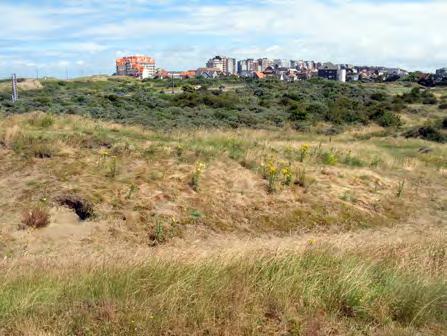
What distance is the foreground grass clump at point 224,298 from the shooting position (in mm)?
4035

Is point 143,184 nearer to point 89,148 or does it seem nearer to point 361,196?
point 89,148

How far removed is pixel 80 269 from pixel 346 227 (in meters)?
6.78

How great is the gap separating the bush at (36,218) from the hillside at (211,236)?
0.02 meters

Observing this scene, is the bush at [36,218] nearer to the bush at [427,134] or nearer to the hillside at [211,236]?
the hillside at [211,236]

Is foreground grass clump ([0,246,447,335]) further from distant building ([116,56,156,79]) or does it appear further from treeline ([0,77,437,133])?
distant building ([116,56,156,79])

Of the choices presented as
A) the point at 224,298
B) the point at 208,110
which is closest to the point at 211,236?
the point at 224,298

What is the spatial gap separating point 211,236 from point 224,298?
530 cm

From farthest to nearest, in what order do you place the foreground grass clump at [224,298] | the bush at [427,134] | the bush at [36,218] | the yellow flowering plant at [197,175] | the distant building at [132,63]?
the distant building at [132,63]
the bush at [427,134]
the yellow flowering plant at [197,175]
the bush at [36,218]
the foreground grass clump at [224,298]

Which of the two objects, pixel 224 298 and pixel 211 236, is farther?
pixel 211 236

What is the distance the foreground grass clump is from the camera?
404 cm

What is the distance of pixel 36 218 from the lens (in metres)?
8.98

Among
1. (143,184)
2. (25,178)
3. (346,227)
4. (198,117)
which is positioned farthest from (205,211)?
(198,117)

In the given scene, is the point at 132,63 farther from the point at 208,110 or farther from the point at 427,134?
the point at 427,134

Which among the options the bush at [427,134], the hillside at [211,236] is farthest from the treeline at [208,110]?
the hillside at [211,236]
